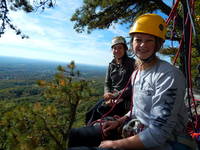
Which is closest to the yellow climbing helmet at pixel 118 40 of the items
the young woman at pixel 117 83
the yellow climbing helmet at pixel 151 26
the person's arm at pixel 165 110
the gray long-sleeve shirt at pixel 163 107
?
the young woman at pixel 117 83

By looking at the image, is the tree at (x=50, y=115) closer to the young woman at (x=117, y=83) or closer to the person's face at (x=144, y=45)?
the person's face at (x=144, y=45)

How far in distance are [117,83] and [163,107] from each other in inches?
90.8

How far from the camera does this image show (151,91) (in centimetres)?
157

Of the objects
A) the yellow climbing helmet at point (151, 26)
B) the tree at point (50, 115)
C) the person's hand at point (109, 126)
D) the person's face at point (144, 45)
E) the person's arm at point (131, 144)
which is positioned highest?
the yellow climbing helmet at point (151, 26)

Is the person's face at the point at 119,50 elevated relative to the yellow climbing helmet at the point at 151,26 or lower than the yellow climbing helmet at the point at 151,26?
lower

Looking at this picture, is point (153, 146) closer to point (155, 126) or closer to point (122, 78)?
point (155, 126)

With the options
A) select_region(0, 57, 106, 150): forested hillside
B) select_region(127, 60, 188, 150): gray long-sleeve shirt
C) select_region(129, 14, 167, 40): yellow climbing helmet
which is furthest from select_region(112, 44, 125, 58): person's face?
select_region(0, 57, 106, 150): forested hillside

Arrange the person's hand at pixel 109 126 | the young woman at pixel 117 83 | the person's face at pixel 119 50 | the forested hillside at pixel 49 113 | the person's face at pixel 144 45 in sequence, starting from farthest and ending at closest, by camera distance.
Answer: the person's face at pixel 119 50 → the young woman at pixel 117 83 → the person's hand at pixel 109 126 → the person's face at pixel 144 45 → the forested hillside at pixel 49 113

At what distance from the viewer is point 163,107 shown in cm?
142


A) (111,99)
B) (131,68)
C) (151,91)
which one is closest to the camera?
(151,91)

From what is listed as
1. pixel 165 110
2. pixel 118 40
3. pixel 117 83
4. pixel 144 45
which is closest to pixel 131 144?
pixel 165 110

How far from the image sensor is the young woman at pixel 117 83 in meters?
3.25

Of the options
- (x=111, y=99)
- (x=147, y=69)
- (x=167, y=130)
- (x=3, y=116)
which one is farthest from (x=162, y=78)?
(x=111, y=99)

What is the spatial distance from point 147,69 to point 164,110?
1.46 feet
